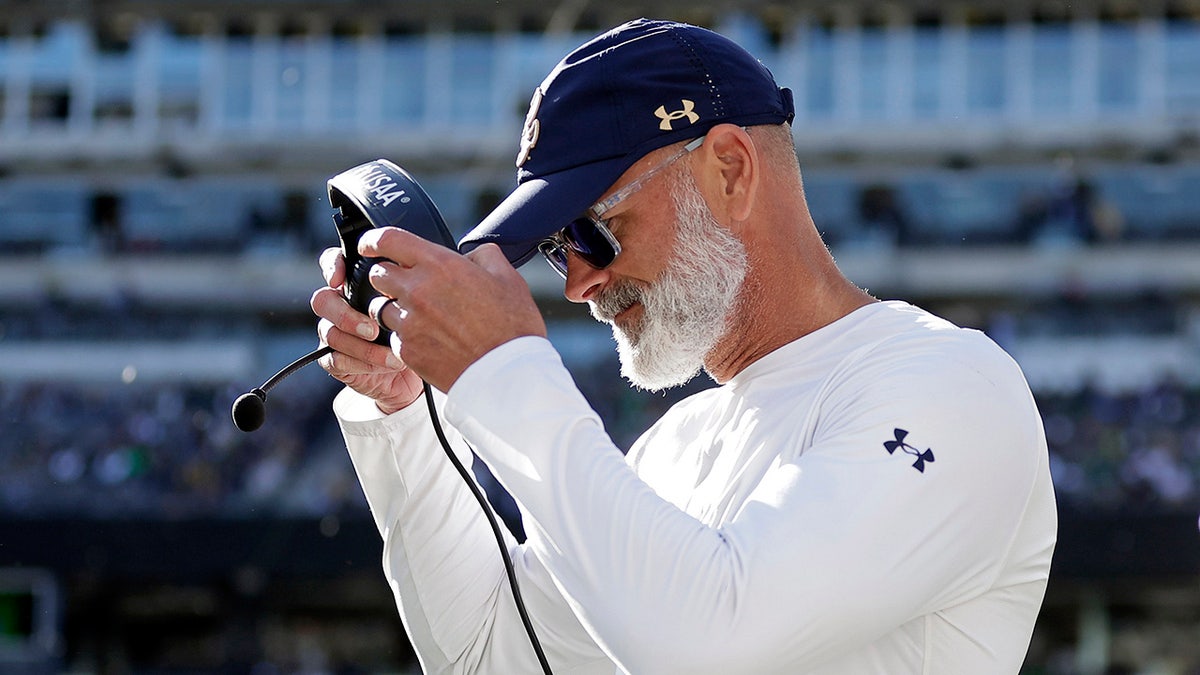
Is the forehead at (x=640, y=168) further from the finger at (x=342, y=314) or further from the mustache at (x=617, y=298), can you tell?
the finger at (x=342, y=314)

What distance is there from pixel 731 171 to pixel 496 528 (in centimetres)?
50

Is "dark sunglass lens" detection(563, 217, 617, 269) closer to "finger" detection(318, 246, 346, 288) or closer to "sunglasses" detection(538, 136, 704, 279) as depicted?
"sunglasses" detection(538, 136, 704, 279)

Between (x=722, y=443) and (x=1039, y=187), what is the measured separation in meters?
23.5

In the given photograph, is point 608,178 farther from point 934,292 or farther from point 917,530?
point 934,292

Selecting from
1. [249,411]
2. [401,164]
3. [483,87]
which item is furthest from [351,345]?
[483,87]

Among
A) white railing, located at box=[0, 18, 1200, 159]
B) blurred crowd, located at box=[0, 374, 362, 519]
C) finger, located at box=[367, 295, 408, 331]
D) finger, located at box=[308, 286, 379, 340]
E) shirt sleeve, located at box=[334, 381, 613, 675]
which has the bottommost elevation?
blurred crowd, located at box=[0, 374, 362, 519]

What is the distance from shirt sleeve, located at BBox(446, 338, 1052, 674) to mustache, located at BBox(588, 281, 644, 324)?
0.34m

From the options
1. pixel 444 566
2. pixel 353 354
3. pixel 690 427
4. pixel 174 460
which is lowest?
pixel 174 460

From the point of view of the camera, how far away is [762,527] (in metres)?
1.34

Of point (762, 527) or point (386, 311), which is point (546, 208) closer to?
point (386, 311)

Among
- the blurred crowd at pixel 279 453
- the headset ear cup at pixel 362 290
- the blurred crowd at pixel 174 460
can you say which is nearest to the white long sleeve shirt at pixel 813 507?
the headset ear cup at pixel 362 290

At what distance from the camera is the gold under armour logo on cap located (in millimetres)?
1629

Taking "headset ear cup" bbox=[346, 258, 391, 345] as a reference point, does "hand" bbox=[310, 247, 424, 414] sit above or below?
below

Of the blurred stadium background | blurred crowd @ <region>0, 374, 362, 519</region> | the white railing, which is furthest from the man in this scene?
the white railing
